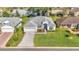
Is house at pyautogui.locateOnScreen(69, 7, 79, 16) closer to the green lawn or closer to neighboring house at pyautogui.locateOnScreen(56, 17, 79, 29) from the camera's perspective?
neighboring house at pyautogui.locateOnScreen(56, 17, 79, 29)

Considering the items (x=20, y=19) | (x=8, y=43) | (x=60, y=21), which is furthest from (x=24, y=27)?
(x=60, y=21)

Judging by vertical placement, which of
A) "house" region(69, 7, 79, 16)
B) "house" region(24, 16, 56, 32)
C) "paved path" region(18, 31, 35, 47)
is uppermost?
"house" region(69, 7, 79, 16)

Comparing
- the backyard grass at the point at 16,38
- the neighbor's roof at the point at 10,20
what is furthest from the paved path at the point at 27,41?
the neighbor's roof at the point at 10,20

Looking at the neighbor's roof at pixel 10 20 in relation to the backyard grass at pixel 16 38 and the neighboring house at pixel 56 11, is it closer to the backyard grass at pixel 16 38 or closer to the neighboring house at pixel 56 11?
the backyard grass at pixel 16 38

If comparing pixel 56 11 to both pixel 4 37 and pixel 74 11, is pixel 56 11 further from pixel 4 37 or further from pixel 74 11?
pixel 4 37

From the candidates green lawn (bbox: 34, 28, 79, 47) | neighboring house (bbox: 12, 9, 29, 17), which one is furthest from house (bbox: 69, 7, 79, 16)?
neighboring house (bbox: 12, 9, 29, 17)

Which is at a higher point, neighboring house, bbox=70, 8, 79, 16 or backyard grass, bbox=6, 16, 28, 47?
neighboring house, bbox=70, 8, 79, 16
